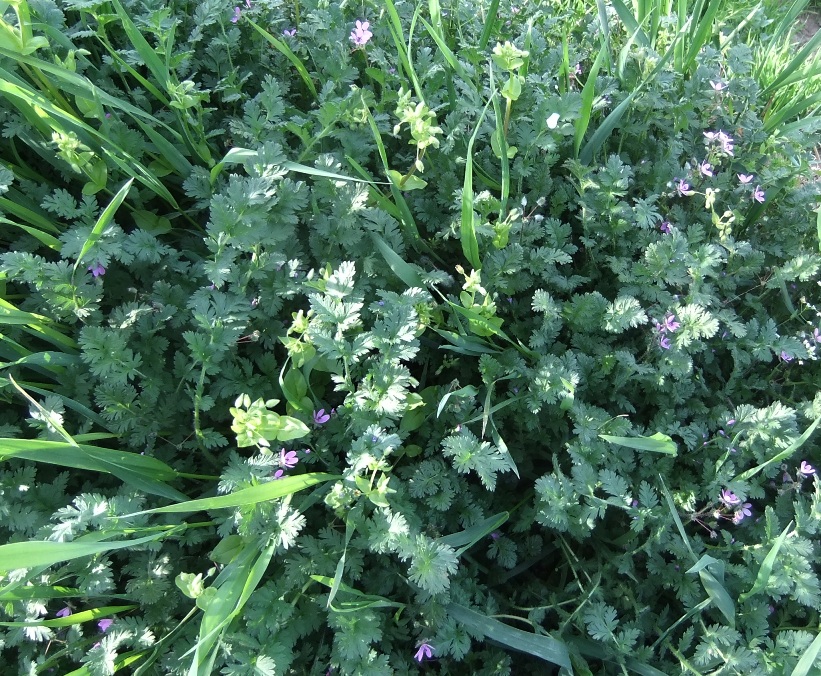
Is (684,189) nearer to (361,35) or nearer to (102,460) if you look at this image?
(361,35)

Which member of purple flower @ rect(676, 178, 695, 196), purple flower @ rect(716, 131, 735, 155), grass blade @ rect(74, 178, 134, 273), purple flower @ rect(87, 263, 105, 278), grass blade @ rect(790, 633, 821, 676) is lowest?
grass blade @ rect(790, 633, 821, 676)

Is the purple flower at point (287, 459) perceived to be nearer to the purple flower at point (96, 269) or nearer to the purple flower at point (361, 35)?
the purple flower at point (96, 269)

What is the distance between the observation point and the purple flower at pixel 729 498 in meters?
1.79

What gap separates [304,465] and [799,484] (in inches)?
60.7

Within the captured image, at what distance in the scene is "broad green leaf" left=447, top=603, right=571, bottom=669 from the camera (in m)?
1.66

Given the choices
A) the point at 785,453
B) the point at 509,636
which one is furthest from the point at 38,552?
the point at 785,453

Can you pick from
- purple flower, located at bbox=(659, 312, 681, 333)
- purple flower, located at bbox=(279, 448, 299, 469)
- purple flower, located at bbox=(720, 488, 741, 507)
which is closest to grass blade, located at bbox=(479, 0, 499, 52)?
purple flower, located at bbox=(659, 312, 681, 333)

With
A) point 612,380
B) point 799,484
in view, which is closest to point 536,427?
point 612,380

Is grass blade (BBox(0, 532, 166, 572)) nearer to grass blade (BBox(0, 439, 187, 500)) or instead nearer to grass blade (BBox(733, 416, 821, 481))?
grass blade (BBox(0, 439, 187, 500))

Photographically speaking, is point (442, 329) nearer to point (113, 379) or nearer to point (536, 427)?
point (536, 427)

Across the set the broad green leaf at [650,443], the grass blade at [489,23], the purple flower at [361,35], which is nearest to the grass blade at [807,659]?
the broad green leaf at [650,443]

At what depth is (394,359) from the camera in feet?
5.35

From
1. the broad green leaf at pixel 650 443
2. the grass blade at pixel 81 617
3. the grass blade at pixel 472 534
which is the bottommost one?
the grass blade at pixel 81 617

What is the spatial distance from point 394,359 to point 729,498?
109 cm
